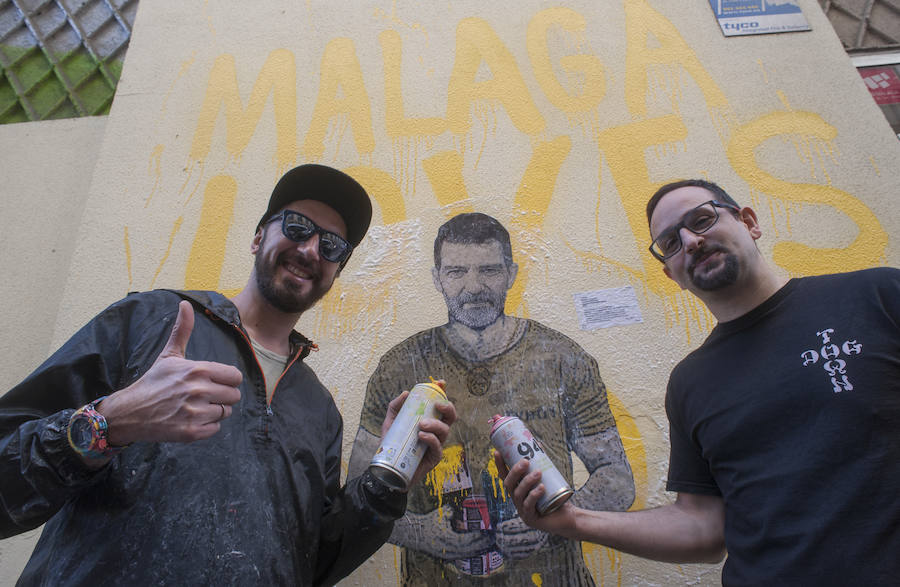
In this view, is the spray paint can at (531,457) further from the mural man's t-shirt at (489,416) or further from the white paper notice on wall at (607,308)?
the white paper notice on wall at (607,308)

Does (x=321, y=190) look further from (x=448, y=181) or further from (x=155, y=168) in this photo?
(x=155, y=168)

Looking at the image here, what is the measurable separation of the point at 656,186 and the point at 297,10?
2.83 metres

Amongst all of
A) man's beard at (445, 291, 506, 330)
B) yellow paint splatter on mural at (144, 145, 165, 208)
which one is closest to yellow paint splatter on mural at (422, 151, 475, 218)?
man's beard at (445, 291, 506, 330)

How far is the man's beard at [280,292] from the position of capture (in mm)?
1786

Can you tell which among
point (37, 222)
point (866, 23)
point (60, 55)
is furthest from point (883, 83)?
point (60, 55)

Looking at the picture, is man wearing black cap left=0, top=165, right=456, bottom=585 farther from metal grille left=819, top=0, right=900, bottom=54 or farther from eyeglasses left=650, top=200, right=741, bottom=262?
metal grille left=819, top=0, right=900, bottom=54

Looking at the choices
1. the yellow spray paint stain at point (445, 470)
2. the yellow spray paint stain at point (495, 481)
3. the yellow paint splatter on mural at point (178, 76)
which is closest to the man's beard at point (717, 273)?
the yellow spray paint stain at point (495, 481)

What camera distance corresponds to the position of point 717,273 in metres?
1.66

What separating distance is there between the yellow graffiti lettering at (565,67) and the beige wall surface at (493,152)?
0.02m

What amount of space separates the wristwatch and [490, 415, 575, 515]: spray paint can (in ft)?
3.52

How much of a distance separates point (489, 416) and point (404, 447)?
785 millimetres

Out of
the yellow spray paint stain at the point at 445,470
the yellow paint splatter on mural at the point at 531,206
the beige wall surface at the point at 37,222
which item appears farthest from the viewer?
the beige wall surface at the point at 37,222

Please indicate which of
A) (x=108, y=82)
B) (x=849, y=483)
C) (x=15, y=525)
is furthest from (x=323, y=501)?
(x=108, y=82)

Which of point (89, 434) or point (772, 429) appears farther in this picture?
point (772, 429)
